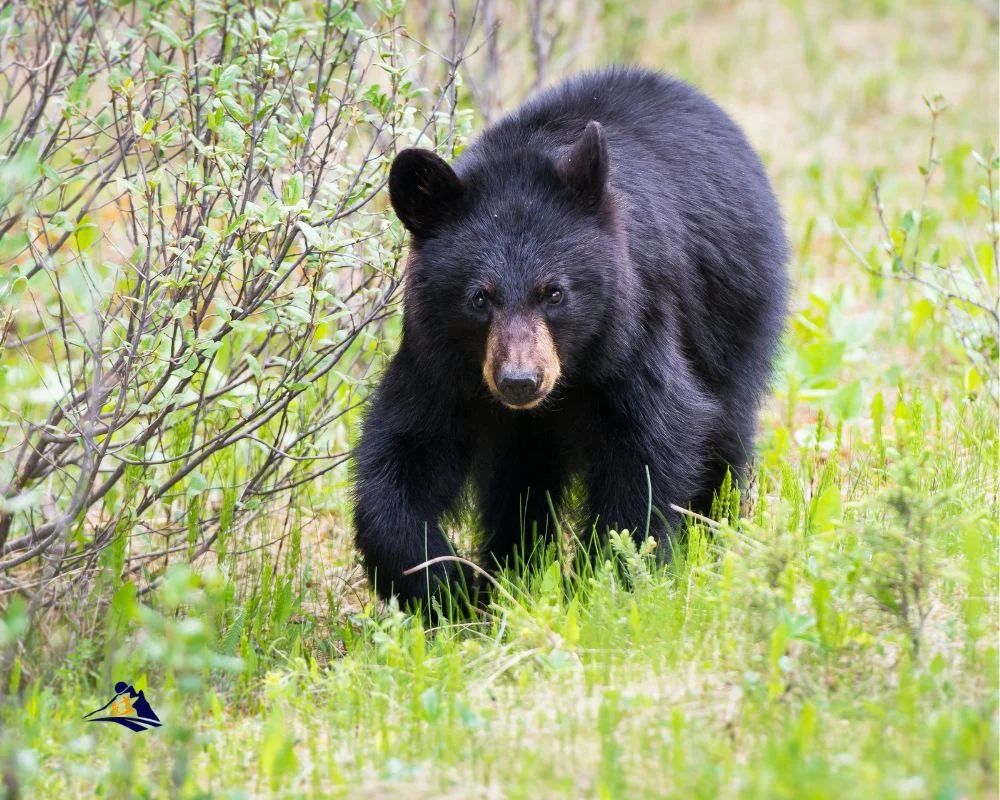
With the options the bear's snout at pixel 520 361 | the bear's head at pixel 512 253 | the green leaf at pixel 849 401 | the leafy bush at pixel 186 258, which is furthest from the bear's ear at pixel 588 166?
the green leaf at pixel 849 401

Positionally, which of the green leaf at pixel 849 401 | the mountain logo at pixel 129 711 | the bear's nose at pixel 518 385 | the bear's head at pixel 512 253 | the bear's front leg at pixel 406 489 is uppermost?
the bear's head at pixel 512 253

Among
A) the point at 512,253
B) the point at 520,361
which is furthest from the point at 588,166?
the point at 520,361

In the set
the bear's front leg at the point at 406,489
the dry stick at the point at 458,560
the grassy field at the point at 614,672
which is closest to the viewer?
the grassy field at the point at 614,672

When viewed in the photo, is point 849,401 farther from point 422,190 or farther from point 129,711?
point 129,711

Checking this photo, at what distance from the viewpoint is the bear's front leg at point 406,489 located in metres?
4.23

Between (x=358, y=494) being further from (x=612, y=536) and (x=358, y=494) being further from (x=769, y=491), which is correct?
(x=769, y=491)

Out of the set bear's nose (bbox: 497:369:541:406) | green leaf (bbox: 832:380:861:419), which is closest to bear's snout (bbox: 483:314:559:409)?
bear's nose (bbox: 497:369:541:406)

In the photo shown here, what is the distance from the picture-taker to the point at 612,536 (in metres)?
3.75

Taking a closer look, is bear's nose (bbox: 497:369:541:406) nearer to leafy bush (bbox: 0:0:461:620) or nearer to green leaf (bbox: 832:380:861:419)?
leafy bush (bbox: 0:0:461:620)

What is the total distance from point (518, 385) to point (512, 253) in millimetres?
469

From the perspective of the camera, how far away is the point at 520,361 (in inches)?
153

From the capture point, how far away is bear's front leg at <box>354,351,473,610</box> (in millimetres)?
4227

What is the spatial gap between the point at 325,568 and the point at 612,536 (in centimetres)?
195

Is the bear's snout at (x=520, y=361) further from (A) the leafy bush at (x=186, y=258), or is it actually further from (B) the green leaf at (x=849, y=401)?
(B) the green leaf at (x=849, y=401)
